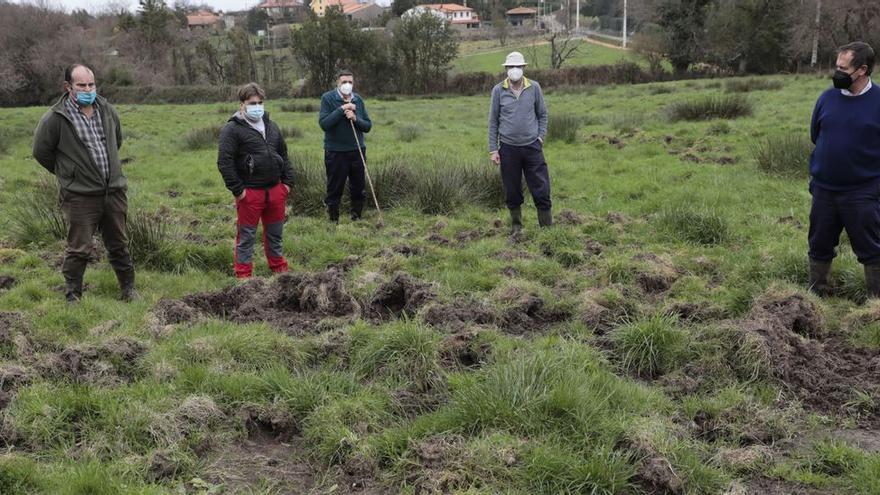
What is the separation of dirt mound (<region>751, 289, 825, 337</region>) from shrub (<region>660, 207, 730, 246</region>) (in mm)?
2430

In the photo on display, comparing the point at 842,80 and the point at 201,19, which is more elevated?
the point at 201,19

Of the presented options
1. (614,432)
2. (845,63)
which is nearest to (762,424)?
(614,432)

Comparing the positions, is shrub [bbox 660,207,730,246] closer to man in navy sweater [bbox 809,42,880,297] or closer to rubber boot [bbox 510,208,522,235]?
rubber boot [bbox 510,208,522,235]

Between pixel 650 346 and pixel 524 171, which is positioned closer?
pixel 650 346

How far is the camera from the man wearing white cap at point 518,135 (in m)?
8.15

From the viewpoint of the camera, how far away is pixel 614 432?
12.1 feet

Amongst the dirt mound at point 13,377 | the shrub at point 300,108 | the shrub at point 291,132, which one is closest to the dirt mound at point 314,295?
the dirt mound at point 13,377

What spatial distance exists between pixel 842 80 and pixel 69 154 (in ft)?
21.5

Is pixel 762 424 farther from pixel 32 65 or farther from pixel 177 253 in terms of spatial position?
pixel 32 65

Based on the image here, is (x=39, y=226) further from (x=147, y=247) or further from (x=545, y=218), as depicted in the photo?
(x=545, y=218)

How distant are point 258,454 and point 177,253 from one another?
14.5ft

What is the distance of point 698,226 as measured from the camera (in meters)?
7.95

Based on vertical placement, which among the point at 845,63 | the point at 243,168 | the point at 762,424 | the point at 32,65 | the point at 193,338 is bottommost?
the point at 762,424

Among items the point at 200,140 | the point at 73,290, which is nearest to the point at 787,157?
the point at 73,290
